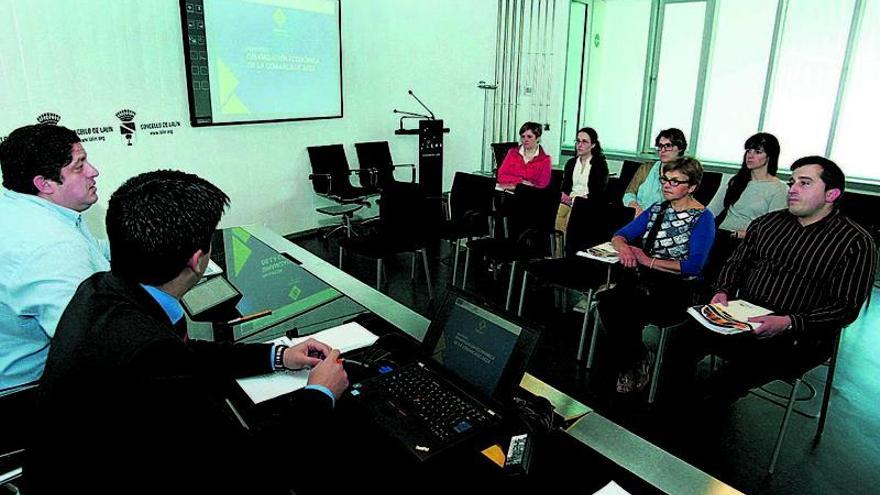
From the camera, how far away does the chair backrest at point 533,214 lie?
389 cm

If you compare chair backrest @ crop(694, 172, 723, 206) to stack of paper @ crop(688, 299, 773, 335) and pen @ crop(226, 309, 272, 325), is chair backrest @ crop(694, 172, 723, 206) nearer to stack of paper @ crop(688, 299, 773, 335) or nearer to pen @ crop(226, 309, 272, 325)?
stack of paper @ crop(688, 299, 773, 335)

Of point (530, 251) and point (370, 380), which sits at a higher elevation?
point (370, 380)

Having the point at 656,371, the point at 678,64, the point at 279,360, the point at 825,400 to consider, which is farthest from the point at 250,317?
the point at 678,64

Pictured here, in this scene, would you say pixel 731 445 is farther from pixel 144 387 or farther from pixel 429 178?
pixel 429 178

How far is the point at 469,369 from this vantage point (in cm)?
127

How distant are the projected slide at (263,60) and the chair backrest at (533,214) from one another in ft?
8.31

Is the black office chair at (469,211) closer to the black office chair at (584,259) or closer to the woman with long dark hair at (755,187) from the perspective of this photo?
the black office chair at (584,259)

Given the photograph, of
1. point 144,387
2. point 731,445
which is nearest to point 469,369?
point 144,387

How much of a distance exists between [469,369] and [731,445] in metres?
1.84

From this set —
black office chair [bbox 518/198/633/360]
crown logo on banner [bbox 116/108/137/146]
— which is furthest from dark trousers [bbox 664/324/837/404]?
crown logo on banner [bbox 116/108/137/146]

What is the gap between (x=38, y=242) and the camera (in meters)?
1.54

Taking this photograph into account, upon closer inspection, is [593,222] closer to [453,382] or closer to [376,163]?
[453,382]

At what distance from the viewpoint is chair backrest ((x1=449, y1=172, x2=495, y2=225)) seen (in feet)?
14.7

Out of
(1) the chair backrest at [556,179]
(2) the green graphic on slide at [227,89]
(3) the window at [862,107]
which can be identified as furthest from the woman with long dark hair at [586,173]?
(2) the green graphic on slide at [227,89]
